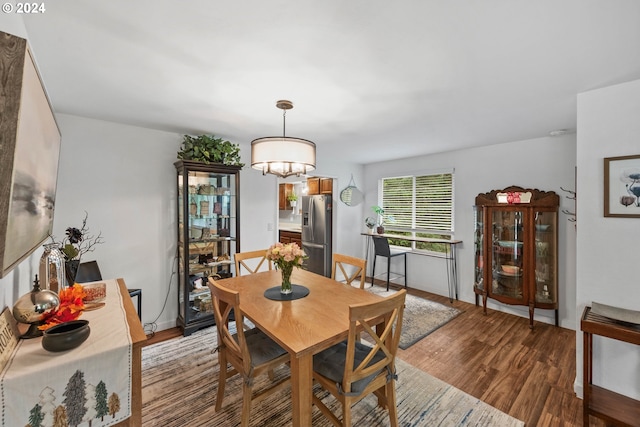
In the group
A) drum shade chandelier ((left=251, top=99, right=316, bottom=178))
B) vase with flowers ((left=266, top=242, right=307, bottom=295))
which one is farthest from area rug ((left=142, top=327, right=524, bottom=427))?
drum shade chandelier ((left=251, top=99, right=316, bottom=178))

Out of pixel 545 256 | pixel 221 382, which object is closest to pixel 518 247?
pixel 545 256

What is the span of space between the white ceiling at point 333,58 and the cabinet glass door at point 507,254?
138 cm

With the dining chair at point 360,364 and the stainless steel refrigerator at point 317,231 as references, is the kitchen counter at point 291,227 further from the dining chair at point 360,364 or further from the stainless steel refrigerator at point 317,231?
the dining chair at point 360,364

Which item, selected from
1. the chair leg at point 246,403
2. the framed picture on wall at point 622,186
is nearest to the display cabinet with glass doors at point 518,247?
the framed picture on wall at point 622,186

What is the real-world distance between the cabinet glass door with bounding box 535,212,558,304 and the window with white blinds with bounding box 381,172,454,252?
1.16 meters

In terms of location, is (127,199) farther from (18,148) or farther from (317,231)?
(317,231)

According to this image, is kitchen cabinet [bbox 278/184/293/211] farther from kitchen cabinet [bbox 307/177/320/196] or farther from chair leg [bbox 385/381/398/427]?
chair leg [bbox 385/381/398/427]

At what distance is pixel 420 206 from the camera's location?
15.6ft

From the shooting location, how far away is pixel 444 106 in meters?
2.32

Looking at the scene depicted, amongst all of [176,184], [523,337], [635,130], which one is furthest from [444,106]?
[176,184]

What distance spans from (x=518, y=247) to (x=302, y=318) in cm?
323

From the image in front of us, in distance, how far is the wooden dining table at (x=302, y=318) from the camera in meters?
1.40

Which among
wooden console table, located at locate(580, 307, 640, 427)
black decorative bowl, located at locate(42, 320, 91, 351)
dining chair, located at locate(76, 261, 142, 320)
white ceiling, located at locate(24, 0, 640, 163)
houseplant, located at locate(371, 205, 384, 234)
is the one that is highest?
white ceiling, located at locate(24, 0, 640, 163)

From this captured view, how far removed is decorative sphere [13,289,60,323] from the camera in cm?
112
